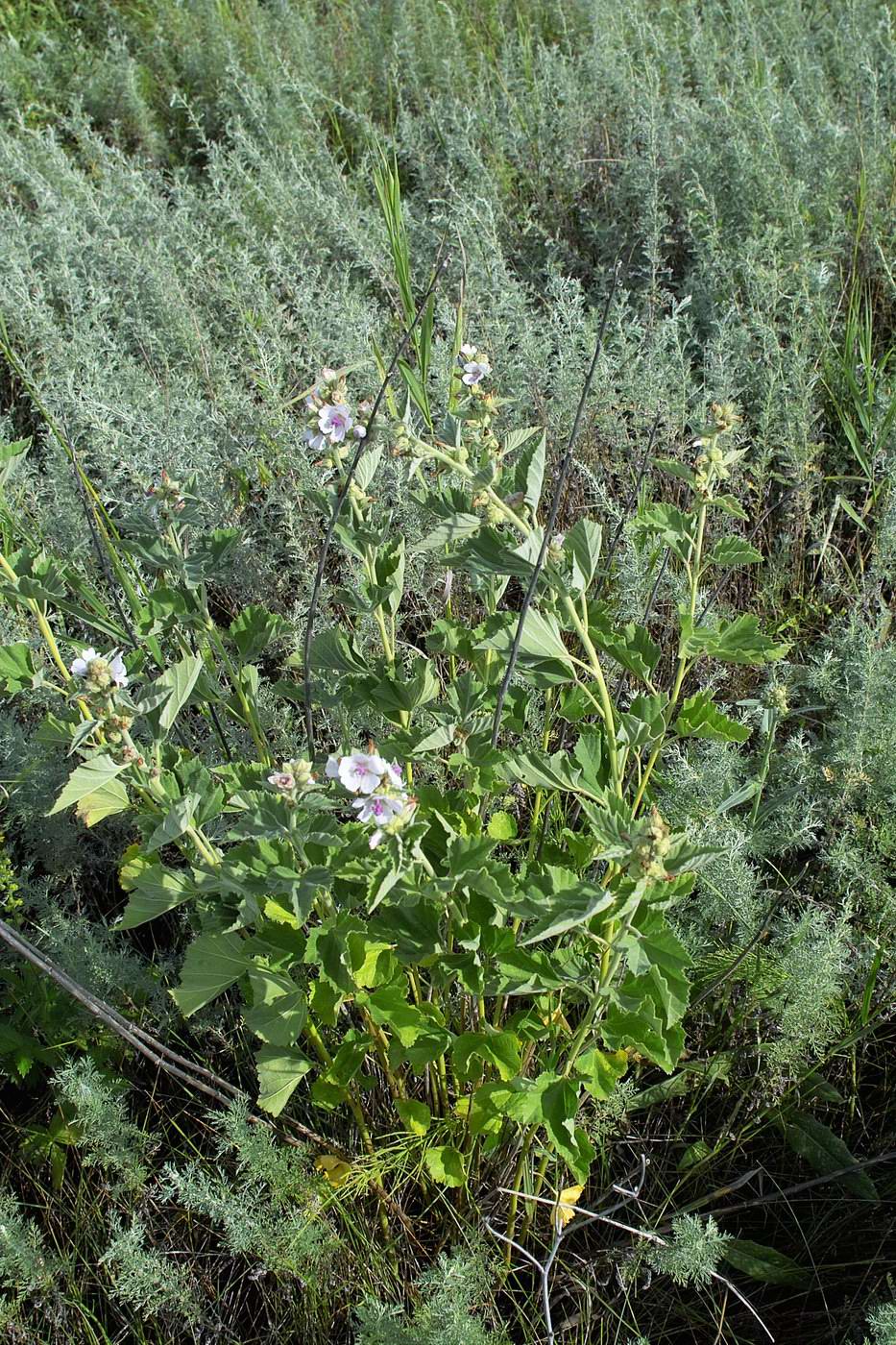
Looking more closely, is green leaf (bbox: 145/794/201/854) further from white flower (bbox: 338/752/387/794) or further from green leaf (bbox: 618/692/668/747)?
green leaf (bbox: 618/692/668/747)

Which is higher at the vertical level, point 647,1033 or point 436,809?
point 436,809

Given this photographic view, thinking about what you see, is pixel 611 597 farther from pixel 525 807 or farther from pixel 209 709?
pixel 209 709

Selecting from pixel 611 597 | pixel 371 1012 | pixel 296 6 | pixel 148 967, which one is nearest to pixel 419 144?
pixel 296 6

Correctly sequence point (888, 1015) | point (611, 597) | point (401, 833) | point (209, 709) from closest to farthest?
point (401, 833)
point (888, 1015)
point (209, 709)
point (611, 597)

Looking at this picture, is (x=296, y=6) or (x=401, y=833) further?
(x=296, y=6)

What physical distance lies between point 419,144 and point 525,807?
3.18 m

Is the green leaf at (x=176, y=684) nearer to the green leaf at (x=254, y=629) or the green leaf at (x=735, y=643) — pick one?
the green leaf at (x=254, y=629)

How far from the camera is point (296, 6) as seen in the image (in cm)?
568

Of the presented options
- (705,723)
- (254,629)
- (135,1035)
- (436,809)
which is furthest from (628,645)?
(135,1035)

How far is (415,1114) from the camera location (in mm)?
1744

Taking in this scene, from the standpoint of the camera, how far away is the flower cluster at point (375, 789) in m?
1.25

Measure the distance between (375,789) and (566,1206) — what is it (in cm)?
88

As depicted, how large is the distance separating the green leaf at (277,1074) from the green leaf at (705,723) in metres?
0.76

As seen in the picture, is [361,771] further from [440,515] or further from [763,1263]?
[763,1263]
